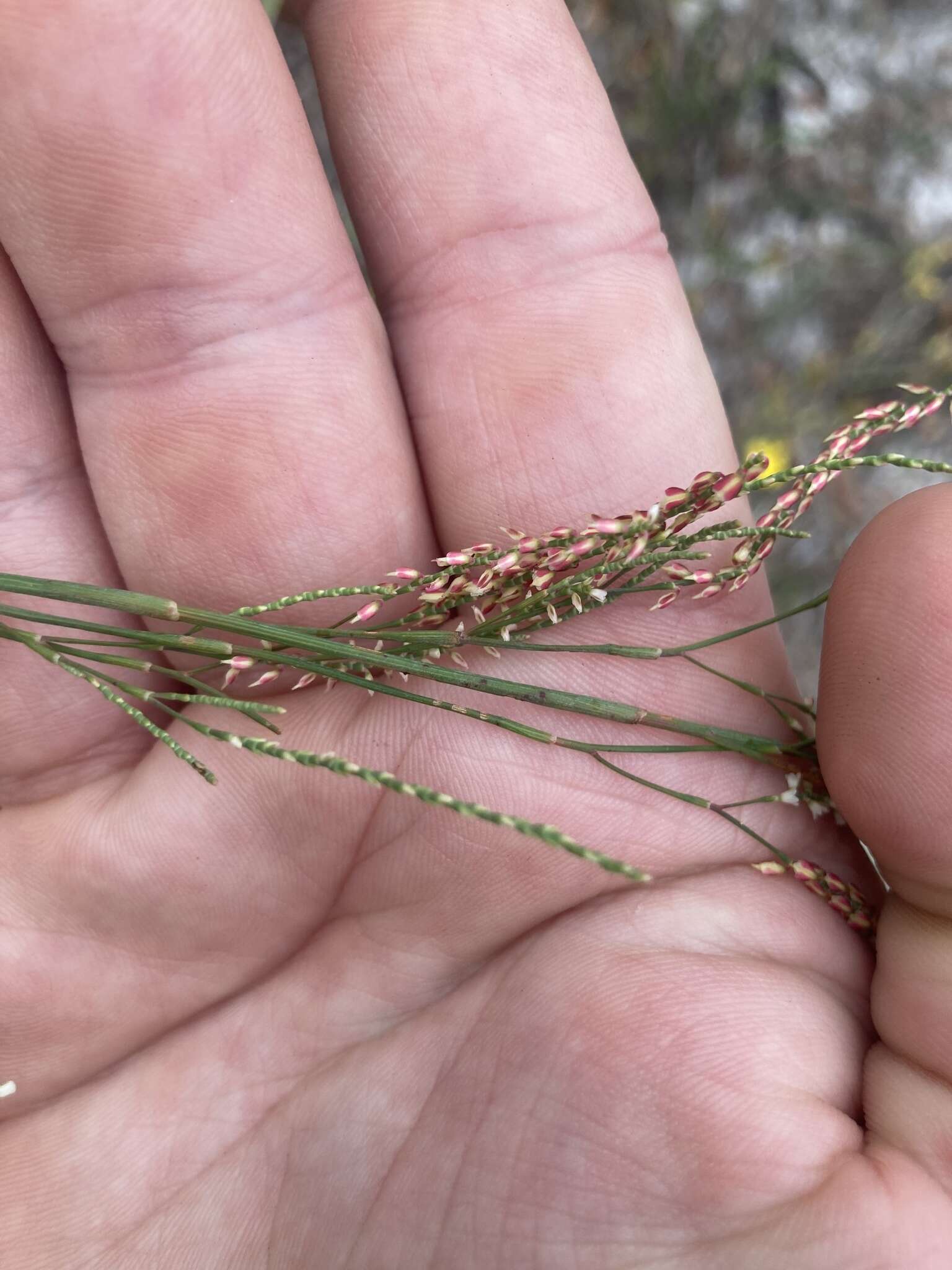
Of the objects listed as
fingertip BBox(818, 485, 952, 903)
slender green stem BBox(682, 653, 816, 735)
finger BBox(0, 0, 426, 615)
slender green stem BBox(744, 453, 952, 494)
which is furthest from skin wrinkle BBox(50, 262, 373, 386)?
fingertip BBox(818, 485, 952, 903)

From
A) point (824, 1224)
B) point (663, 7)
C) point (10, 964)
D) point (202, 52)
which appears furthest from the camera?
point (663, 7)

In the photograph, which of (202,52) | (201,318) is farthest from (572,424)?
(202,52)

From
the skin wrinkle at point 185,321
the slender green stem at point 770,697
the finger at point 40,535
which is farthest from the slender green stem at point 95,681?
the slender green stem at point 770,697

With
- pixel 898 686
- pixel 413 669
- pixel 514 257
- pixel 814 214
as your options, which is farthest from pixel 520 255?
pixel 814 214

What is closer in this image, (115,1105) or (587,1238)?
(587,1238)

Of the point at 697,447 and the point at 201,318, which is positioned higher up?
the point at 201,318

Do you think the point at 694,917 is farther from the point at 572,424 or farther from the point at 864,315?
the point at 864,315

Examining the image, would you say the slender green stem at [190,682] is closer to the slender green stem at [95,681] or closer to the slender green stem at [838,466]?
the slender green stem at [95,681]

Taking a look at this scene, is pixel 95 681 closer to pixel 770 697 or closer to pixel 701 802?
pixel 701 802
